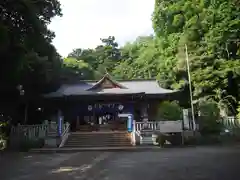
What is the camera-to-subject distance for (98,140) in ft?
68.6

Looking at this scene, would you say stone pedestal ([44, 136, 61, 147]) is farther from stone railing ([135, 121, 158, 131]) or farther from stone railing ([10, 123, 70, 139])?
stone railing ([135, 121, 158, 131])

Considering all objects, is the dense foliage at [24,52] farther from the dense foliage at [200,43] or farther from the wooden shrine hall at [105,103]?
the dense foliage at [200,43]

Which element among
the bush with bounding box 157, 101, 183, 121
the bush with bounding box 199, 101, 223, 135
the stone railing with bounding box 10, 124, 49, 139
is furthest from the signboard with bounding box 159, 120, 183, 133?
the stone railing with bounding box 10, 124, 49, 139

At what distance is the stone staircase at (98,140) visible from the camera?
20.1m

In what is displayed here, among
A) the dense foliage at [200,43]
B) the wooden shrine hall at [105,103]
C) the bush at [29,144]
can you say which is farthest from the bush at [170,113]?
the bush at [29,144]

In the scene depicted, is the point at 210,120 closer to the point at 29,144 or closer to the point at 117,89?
the point at 117,89

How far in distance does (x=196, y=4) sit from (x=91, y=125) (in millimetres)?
14558

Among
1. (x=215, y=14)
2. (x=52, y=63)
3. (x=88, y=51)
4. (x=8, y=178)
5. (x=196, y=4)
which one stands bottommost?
(x=8, y=178)

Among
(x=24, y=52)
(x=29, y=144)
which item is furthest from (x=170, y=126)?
(x=24, y=52)

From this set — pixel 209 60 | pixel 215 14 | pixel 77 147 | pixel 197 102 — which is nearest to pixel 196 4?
pixel 215 14

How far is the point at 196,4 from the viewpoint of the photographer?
29281 mm

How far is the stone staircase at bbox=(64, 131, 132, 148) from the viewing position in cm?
2011

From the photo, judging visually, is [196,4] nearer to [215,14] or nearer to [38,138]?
[215,14]

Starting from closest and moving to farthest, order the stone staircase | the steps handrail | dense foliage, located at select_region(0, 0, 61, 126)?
dense foliage, located at select_region(0, 0, 61, 126) → the stone staircase → the steps handrail
